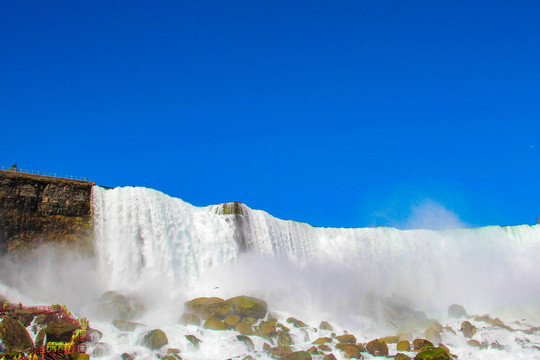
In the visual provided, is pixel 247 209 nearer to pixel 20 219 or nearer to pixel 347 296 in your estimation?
pixel 347 296

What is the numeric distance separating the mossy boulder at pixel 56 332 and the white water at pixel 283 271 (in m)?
1.82

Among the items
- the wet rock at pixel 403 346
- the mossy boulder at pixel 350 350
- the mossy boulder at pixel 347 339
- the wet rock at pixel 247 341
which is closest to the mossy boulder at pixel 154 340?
the wet rock at pixel 247 341

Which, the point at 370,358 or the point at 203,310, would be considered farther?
the point at 203,310

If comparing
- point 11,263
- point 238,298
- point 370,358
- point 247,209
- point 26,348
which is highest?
point 247,209

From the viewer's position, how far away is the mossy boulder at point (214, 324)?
63.0 ft

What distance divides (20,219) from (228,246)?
1178 cm

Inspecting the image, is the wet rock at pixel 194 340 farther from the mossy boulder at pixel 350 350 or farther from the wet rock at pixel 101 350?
the mossy boulder at pixel 350 350

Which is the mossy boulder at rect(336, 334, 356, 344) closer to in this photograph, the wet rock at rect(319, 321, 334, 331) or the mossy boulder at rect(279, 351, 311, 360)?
the wet rock at rect(319, 321, 334, 331)

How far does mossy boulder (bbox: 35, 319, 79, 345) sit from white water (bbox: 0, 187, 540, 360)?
182cm

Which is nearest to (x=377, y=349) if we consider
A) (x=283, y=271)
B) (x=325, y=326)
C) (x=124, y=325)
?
(x=325, y=326)

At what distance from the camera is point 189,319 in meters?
19.6

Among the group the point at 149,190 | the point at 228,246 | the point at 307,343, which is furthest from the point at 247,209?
the point at 307,343

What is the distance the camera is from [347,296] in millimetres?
28438

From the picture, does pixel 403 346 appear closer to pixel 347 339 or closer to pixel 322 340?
pixel 347 339
